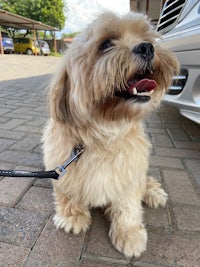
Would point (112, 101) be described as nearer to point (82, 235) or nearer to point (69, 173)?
point (69, 173)

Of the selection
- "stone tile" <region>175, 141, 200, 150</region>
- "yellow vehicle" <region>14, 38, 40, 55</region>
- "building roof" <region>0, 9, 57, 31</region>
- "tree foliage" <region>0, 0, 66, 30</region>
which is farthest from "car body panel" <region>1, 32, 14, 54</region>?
"stone tile" <region>175, 141, 200, 150</region>

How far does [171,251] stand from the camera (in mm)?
1650

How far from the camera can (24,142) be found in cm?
326

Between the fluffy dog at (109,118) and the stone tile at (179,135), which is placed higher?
the fluffy dog at (109,118)

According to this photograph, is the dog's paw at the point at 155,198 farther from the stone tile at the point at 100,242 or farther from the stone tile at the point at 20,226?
the stone tile at the point at 20,226

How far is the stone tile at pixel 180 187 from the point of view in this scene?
7.14 ft

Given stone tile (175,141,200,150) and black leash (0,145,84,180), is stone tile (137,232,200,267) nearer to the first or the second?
black leash (0,145,84,180)

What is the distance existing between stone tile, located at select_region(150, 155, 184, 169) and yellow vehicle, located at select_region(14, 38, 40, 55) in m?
27.7

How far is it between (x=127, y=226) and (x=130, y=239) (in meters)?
0.13

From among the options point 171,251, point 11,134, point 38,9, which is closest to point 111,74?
point 171,251

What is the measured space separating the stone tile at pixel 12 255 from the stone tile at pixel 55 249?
4 cm

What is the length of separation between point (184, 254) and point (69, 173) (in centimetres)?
89

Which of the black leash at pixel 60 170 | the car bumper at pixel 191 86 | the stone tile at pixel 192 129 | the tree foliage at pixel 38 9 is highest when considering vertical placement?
the tree foliage at pixel 38 9

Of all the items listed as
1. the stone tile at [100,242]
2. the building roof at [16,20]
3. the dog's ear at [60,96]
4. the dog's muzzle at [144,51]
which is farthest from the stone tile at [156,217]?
the building roof at [16,20]
